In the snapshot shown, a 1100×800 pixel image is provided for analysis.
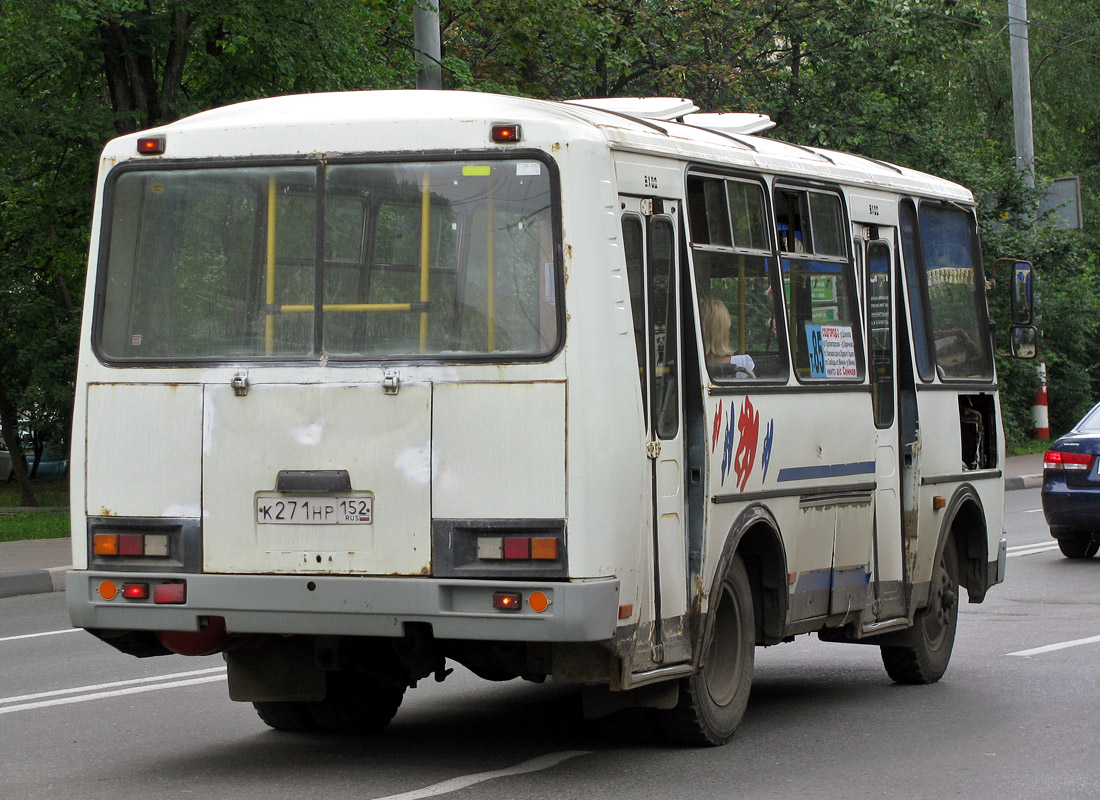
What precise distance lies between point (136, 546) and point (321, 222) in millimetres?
1511

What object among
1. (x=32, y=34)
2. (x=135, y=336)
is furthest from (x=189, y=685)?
(x=32, y=34)

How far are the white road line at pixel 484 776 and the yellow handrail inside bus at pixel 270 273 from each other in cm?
185

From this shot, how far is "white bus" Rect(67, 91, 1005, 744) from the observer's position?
6535 millimetres

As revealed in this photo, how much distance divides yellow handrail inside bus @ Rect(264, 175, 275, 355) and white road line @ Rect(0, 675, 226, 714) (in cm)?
313

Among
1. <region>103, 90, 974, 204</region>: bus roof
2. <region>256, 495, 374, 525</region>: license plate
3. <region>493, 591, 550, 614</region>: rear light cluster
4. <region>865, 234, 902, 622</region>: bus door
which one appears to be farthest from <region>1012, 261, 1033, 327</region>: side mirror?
<region>256, 495, 374, 525</region>: license plate

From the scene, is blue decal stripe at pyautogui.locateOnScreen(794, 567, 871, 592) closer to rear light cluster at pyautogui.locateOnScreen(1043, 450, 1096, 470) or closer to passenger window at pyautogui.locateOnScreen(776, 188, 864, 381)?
passenger window at pyautogui.locateOnScreen(776, 188, 864, 381)

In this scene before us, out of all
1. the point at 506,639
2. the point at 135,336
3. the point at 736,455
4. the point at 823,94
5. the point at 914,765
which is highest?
the point at 823,94

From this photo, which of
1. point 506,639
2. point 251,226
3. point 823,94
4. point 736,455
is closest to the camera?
point 506,639

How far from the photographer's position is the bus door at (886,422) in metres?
9.14

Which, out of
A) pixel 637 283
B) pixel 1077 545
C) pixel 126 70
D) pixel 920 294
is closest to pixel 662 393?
pixel 637 283

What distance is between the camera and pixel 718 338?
25.1 feet

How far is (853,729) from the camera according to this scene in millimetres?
8242

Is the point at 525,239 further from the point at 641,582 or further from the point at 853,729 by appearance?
the point at 853,729

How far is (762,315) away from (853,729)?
2.05 meters
